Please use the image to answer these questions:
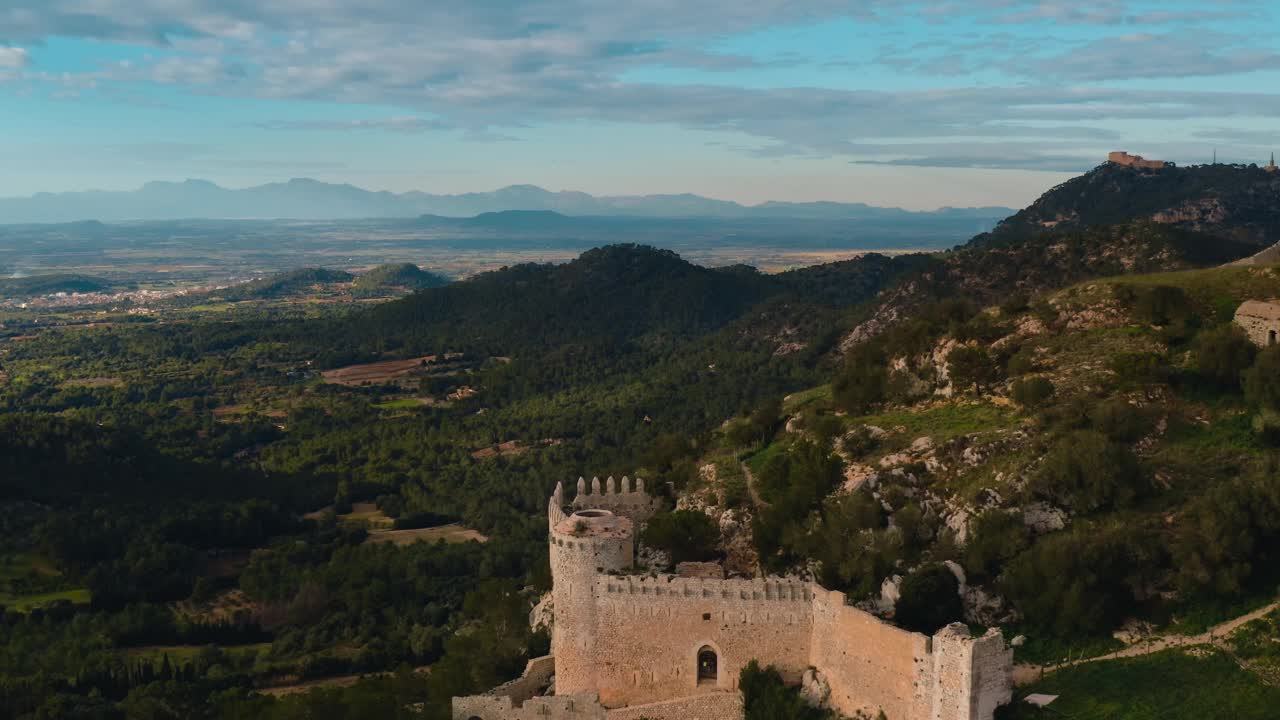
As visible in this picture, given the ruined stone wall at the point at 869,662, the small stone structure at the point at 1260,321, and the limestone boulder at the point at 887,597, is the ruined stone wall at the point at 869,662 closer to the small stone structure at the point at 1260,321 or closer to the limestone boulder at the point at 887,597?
the limestone boulder at the point at 887,597

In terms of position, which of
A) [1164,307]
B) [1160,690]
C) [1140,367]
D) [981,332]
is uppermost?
[1164,307]

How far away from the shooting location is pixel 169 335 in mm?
169000

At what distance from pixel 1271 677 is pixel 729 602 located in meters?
12.3

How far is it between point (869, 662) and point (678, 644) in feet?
17.1

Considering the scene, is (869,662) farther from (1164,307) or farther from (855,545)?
(1164,307)

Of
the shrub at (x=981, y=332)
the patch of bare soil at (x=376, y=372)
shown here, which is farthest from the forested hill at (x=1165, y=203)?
the patch of bare soil at (x=376, y=372)

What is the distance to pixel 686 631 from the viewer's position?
96.1 feet

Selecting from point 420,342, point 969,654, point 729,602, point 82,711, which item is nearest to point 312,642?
point 82,711

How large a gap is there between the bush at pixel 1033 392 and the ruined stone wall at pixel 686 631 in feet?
50.1

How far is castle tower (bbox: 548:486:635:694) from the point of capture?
98.8 feet

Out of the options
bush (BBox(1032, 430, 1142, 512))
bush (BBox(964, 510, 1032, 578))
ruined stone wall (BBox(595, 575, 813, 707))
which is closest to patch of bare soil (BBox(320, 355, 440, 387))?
ruined stone wall (BBox(595, 575, 813, 707))

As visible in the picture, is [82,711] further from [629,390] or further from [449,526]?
[629,390]

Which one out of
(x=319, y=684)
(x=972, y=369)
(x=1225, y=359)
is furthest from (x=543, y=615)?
(x=1225, y=359)

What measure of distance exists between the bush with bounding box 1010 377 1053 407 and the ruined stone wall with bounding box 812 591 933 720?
15.5 meters
